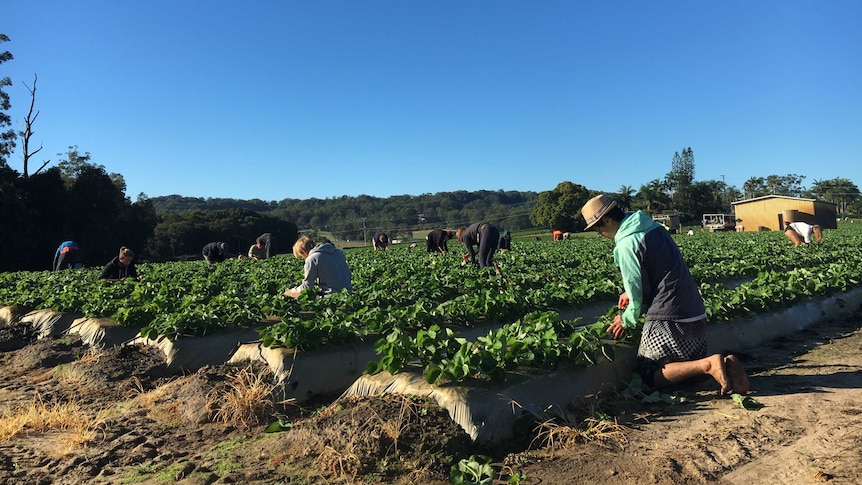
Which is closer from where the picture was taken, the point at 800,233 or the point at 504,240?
the point at 800,233

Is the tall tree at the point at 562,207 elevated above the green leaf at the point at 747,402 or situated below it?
above

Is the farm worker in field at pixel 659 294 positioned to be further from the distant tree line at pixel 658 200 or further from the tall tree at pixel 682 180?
the tall tree at pixel 682 180

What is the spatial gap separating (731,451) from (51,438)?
16.2ft

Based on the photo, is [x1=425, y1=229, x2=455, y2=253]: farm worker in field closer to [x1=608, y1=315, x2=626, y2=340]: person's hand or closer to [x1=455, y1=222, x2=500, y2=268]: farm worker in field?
[x1=455, y1=222, x2=500, y2=268]: farm worker in field

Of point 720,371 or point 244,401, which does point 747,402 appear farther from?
point 244,401

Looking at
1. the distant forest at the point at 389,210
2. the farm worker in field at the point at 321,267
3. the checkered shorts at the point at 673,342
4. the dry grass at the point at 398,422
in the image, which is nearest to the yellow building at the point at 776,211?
the distant forest at the point at 389,210

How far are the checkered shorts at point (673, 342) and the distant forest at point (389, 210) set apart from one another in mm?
80144

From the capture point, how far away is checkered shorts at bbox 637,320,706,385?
425 centimetres

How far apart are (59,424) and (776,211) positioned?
193 feet

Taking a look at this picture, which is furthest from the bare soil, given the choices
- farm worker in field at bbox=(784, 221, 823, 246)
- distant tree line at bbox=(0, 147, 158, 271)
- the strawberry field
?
distant tree line at bbox=(0, 147, 158, 271)

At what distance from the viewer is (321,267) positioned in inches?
293

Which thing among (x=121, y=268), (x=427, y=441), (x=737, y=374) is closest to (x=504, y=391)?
(x=427, y=441)

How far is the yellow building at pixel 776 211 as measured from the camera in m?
46.5

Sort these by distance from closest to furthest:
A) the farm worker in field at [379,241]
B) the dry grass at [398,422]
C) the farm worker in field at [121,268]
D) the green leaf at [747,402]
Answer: the dry grass at [398,422] < the green leaf at [747,402] < the farm worker in field at [121,268] < the farm worker in field at [379,241]
